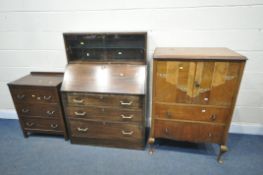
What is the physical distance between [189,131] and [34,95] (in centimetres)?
177

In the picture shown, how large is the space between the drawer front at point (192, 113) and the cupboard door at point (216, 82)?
0.24 ft

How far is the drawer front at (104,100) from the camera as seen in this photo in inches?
68.3

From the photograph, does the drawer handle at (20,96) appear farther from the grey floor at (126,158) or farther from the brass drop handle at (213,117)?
the brass drop handle at (213,117)

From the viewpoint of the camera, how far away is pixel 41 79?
2.12m

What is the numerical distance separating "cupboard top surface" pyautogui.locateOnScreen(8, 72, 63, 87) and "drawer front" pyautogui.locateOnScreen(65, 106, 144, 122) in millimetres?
369

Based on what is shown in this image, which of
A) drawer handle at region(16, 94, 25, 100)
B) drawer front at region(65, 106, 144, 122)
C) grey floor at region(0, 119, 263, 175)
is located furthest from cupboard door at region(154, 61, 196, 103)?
drawer handle at region(16, 94, 25, 100)

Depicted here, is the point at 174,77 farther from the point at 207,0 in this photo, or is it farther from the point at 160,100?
the point at 207,0

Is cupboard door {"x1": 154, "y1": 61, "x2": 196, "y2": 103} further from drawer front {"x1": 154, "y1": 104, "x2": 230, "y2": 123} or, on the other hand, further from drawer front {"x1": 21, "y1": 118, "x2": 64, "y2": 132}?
drawer front {"x1": 21, "y1": 118, "x2": 64, "y2": 132}

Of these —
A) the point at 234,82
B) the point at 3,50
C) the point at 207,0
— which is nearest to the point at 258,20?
the point at 207,0

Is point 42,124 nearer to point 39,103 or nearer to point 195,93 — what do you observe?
point 39,103

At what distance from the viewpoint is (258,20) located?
A: 1.75 meters

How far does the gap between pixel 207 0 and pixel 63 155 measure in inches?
90.0

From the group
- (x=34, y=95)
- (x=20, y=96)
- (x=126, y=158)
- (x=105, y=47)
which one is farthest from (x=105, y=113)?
(x=20, y=96)

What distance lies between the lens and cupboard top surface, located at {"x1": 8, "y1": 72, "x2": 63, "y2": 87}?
77.5 inches
